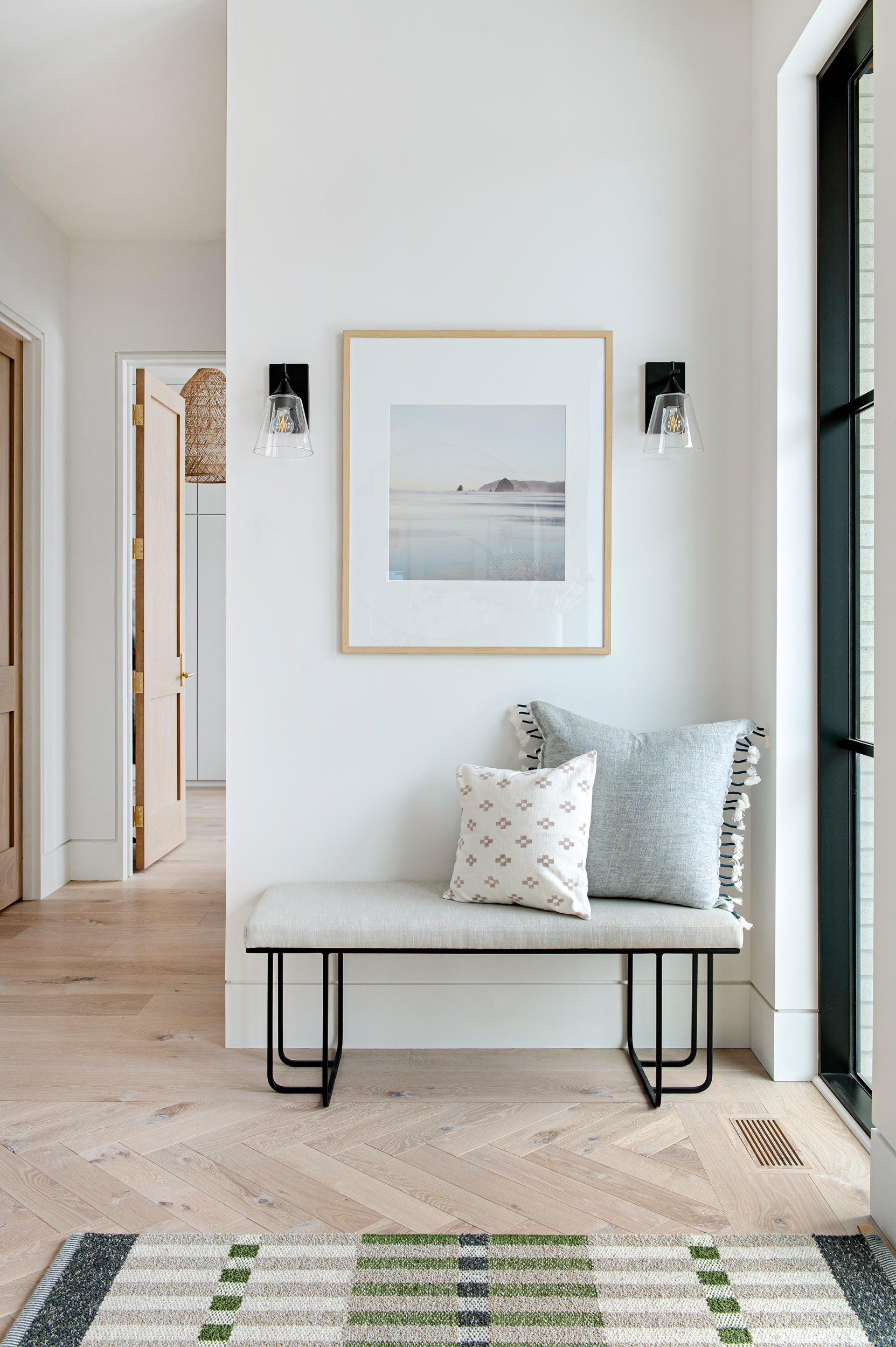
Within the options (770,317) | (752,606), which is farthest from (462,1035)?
(770,317)

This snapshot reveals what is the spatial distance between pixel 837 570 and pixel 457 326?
3.86ft

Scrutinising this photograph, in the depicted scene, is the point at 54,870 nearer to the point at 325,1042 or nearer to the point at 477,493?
the point at 325,1042

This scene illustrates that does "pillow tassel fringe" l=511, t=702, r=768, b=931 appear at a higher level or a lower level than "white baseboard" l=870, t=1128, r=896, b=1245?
higher

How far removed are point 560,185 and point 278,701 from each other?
5.19 ft

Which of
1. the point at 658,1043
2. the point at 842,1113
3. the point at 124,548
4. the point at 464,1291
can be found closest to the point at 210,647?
the point at 124,548

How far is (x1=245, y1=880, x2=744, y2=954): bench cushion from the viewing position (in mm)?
2158

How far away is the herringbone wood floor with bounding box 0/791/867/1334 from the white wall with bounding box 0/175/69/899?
1241 millimetres

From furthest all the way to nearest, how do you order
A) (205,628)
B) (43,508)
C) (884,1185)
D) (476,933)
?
(205,628)
(43,508)
(476,933)
(884,1185)

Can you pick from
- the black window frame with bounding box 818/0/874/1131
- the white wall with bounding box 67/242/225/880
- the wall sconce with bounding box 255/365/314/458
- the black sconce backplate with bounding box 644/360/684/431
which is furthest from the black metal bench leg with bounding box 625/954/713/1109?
the white wall with bounding box 67/242/225/880

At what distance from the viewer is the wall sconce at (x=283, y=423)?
7.86 feet

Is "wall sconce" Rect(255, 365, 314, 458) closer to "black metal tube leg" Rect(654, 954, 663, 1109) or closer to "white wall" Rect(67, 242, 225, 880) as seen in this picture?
"black metal tube leg" Rect(654, 954, 663, 1109)

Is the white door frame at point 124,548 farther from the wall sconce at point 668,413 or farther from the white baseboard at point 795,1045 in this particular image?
the white baseboard at point 795,1045

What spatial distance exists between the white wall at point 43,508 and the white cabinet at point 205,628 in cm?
246

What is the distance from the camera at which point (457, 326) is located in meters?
2.52
